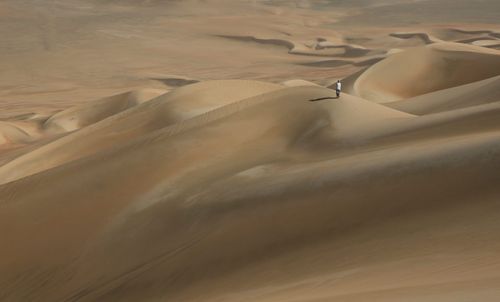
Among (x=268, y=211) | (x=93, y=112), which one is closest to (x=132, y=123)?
(x=268, y=211)

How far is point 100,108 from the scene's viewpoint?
25781 millimetres

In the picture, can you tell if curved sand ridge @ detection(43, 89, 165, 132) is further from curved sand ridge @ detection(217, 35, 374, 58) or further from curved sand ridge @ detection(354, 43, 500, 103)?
curved sand ridge @ detection(217, 35, 374, 58)

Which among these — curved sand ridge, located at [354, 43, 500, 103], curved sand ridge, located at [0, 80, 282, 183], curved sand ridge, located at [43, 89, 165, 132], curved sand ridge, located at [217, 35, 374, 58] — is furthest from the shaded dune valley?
curved sand ridge, located at [217, 35, 374, 58]

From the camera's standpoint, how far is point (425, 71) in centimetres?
2175

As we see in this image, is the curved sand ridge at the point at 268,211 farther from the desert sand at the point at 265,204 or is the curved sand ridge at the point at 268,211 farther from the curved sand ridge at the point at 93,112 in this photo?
the curved sand ridge at the point at 93,112

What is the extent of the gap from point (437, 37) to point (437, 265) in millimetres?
52497

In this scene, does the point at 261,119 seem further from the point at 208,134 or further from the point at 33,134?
the point at 33,134

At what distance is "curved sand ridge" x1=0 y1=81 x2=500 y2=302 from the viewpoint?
5266mm

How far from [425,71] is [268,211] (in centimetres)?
A: 1622

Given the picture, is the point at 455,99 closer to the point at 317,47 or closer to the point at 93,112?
the point at 93,112

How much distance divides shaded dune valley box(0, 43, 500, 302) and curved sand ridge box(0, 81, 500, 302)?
20 mm

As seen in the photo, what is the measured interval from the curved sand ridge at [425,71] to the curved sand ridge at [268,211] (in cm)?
1021

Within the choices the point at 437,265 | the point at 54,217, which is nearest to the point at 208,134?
the point at 54,217

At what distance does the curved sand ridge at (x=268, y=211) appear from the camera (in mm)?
5266
